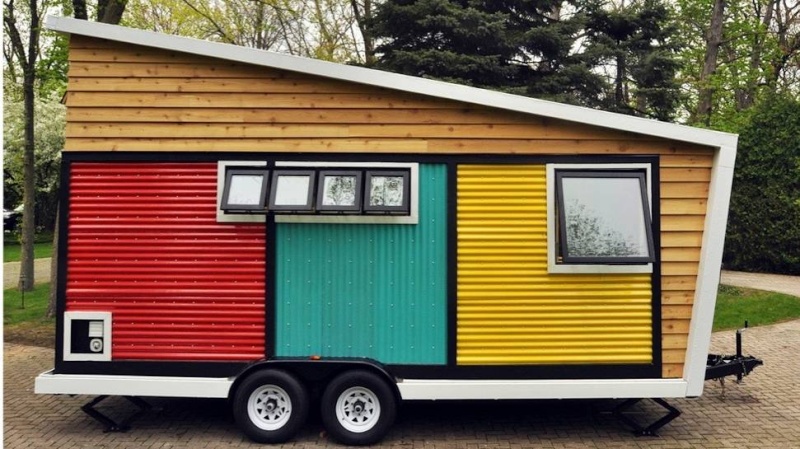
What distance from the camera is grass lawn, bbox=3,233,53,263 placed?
24.1 meters

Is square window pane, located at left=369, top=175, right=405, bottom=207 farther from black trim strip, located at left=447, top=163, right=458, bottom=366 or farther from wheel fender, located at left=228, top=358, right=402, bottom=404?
wheel fender, located at left=228, top=358, right=402, bottom=404

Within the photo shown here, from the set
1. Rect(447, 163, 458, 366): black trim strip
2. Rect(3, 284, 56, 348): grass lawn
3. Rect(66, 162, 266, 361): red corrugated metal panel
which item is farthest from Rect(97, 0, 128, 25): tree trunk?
Rect(447, 163, 458, 366): black trim strip

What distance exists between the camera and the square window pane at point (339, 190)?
19.2 ft

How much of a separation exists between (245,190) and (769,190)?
1742 centimetres

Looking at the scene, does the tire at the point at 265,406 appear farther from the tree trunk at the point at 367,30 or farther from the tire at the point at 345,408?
the tree trunk at the point at 367,30

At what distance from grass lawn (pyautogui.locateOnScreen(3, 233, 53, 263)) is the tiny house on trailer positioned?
18.9 m

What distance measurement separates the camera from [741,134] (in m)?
18.7

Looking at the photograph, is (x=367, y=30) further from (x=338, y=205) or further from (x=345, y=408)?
(x=345, y=408)

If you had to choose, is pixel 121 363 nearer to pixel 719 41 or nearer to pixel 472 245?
pixel 472 245

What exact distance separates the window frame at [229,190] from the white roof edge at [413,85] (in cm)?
101

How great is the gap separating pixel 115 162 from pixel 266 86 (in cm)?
162

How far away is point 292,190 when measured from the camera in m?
5.91

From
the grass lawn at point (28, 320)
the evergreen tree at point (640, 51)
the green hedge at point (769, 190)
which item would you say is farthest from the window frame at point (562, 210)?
the green hedge at point (769, 190)

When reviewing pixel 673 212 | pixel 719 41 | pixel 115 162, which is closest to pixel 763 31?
pixel 719 41
